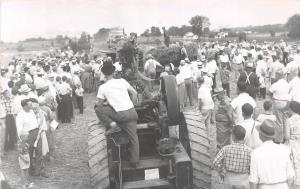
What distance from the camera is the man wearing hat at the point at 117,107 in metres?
6.39

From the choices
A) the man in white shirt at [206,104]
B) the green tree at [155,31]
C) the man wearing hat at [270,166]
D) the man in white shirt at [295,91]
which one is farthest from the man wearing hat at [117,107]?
the green tree at [155,31]

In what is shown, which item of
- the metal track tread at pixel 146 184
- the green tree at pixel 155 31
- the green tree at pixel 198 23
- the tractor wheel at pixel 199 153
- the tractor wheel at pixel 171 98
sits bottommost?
the metal track tread at pixel 146 184

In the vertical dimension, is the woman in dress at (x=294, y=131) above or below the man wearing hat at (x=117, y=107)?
below

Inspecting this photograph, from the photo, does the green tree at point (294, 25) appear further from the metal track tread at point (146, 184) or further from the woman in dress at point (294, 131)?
the metal track tread at point (146, 184)

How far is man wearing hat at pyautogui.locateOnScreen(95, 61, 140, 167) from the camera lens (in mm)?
6395

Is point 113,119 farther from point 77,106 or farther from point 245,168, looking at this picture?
point 77,106

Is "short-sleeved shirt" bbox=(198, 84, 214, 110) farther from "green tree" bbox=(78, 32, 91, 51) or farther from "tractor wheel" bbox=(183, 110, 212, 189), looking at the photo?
"green tree" bbox=(78, 32, 91, 51)

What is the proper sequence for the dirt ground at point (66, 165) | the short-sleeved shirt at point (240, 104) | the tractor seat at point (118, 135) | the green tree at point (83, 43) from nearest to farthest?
the tractor seat at point (118, 135)
the short-sleeved shirt at point (240, 104)
the dirt ground at point (66, 165)
the green tree at point (83, 43)

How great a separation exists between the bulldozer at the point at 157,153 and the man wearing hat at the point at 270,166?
1.43m

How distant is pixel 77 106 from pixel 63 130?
13.6ft

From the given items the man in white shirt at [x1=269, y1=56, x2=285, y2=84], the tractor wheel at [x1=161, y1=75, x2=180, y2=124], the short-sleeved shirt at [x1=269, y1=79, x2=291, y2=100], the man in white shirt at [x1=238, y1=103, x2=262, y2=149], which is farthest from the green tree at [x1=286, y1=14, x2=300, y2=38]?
the tractor wheel at [x1=161, y1=75, x2=180, y2=124]

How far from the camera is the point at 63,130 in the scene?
13.7m

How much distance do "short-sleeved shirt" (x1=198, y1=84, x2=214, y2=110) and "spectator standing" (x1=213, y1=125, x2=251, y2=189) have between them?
4.93 metres

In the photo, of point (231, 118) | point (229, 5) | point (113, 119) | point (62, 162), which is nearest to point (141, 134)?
point (113, 119)
